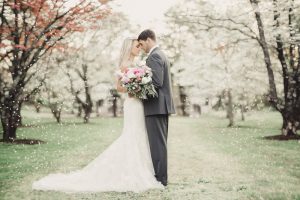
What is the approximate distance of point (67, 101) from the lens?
3025 centimetres

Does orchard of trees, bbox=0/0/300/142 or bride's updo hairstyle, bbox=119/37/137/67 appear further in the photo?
orchard of trees, bbox=0/0/300/142

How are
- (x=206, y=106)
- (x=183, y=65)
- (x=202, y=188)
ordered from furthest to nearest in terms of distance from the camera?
(x=206, y=106) < (x=183, y=65) < (x=202, y=188)

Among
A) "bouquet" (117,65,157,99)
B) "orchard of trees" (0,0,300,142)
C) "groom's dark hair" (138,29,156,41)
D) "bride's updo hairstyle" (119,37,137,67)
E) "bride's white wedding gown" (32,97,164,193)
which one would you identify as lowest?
"bride's white wedding gown" (32,97,164,193)

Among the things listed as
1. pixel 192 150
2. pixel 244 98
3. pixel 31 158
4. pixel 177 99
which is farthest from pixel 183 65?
pixel 31 158

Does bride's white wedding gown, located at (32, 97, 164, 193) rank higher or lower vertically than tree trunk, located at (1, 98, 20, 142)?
lower

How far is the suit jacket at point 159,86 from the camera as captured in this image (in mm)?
7094

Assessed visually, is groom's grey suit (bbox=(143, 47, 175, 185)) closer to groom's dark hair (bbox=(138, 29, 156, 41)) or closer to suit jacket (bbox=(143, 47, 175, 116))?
suit jacket (bbox=(143, 47, 175, 116))

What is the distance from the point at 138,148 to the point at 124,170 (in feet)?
1.61

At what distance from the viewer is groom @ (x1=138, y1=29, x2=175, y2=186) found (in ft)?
23.6

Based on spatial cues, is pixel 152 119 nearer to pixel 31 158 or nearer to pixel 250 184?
pixel 250 184

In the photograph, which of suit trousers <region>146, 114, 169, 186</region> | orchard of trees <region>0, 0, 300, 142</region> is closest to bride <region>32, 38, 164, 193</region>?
suit trousers <region>146, 114, 169, 186</region>

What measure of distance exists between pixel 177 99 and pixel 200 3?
30454 mm

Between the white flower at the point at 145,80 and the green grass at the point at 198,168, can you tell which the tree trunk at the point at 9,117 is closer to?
the green grass at the point at 198,168

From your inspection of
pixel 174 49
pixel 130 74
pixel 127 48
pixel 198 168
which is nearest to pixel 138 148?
pixel 130 74
